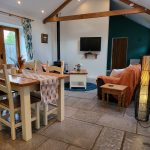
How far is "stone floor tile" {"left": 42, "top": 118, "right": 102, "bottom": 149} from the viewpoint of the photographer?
6.56 feet

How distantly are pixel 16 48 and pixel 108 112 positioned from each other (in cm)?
405

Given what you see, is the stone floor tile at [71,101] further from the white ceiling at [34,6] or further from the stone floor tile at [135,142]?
the white ceiling at [34,6]

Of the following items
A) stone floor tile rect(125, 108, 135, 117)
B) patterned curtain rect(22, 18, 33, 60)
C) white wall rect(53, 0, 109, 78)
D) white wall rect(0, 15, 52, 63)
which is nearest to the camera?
stone floor tile rect(125, 108, 135, 117)

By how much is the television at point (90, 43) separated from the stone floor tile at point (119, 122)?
3.76m

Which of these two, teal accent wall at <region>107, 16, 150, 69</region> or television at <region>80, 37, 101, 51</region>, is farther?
teal accent wall at <region>107, 16, 150, 69</region>

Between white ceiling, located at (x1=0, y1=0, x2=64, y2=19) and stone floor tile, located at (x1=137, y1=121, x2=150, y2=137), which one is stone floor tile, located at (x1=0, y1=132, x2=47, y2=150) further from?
white ceiling, located at (x1=0, y1=0, x2=64, y2=19)

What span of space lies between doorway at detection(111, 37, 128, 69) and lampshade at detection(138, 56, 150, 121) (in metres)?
5.92

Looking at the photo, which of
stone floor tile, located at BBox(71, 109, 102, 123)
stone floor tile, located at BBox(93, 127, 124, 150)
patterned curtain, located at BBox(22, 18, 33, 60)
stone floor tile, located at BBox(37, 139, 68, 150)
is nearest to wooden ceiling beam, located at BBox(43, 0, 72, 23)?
patterned curtain, located at BBox(22, 18, 33, 60)

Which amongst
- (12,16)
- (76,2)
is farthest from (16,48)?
(76,2)

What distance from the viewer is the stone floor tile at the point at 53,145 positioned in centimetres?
186

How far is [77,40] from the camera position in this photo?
6.43 m

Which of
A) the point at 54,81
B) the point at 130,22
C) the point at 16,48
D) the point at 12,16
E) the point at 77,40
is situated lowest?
the point at 54,81

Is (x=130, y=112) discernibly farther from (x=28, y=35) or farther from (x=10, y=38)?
(x=10, y=38)

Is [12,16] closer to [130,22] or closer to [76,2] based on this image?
[76,2]
